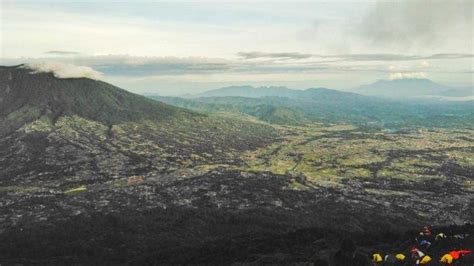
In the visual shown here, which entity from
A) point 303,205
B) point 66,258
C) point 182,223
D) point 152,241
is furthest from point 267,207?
point 66,258

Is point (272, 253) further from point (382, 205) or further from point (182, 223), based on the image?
point (382, 205)

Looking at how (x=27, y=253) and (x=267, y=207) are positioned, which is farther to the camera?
(x=267, y=207)

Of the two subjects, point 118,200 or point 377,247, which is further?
point 118,200

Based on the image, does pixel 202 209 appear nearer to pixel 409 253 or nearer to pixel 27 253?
pixel 27 253

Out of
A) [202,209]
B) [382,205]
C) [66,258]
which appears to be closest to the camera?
[66,258]

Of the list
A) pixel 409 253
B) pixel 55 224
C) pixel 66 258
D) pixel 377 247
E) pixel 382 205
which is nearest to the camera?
pixel 409 253

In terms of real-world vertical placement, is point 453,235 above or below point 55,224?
above

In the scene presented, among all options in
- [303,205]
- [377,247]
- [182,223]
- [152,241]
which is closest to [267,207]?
[303,205]

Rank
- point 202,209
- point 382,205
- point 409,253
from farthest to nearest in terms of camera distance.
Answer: point 382,205 → point 202,209 → point 409,253

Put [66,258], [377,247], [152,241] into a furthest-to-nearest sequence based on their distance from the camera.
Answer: [152,241] → [66,258] → [377,247]
